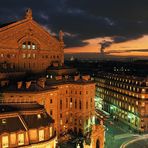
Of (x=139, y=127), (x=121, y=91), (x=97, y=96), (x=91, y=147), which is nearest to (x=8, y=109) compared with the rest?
(x=91, y=147)

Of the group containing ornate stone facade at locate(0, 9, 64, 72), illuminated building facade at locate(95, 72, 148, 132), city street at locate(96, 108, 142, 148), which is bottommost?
city street at locate(96, 108, 142, 148)

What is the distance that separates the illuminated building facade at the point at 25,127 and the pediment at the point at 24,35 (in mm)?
43225

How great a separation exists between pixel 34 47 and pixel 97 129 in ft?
156

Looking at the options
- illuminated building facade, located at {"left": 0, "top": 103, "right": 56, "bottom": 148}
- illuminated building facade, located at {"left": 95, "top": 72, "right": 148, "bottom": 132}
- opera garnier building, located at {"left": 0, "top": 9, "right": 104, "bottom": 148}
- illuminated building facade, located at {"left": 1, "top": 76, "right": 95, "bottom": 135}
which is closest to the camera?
illuminated building facade, located at {"left": 0, "top": 103, "right": 56, "bottom": 148}

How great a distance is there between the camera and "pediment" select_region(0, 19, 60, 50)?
105812mm

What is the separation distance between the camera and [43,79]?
316ft

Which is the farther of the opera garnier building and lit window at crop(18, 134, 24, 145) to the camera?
the opera garnier building

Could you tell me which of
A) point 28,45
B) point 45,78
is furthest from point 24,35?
point 45,78

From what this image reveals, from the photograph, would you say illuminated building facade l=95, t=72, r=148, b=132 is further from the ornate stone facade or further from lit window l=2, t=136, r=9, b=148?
lit window l=2, t=136, r=9, b=148

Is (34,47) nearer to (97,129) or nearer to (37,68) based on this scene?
(37,68)

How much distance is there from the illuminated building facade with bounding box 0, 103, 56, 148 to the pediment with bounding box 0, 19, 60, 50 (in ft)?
142

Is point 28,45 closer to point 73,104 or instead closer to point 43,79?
point 43,79

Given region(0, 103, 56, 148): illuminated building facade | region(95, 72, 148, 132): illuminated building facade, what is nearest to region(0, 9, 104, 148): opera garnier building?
region(95, 72, 148, 132): illuminated building facade

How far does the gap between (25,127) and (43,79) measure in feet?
115
